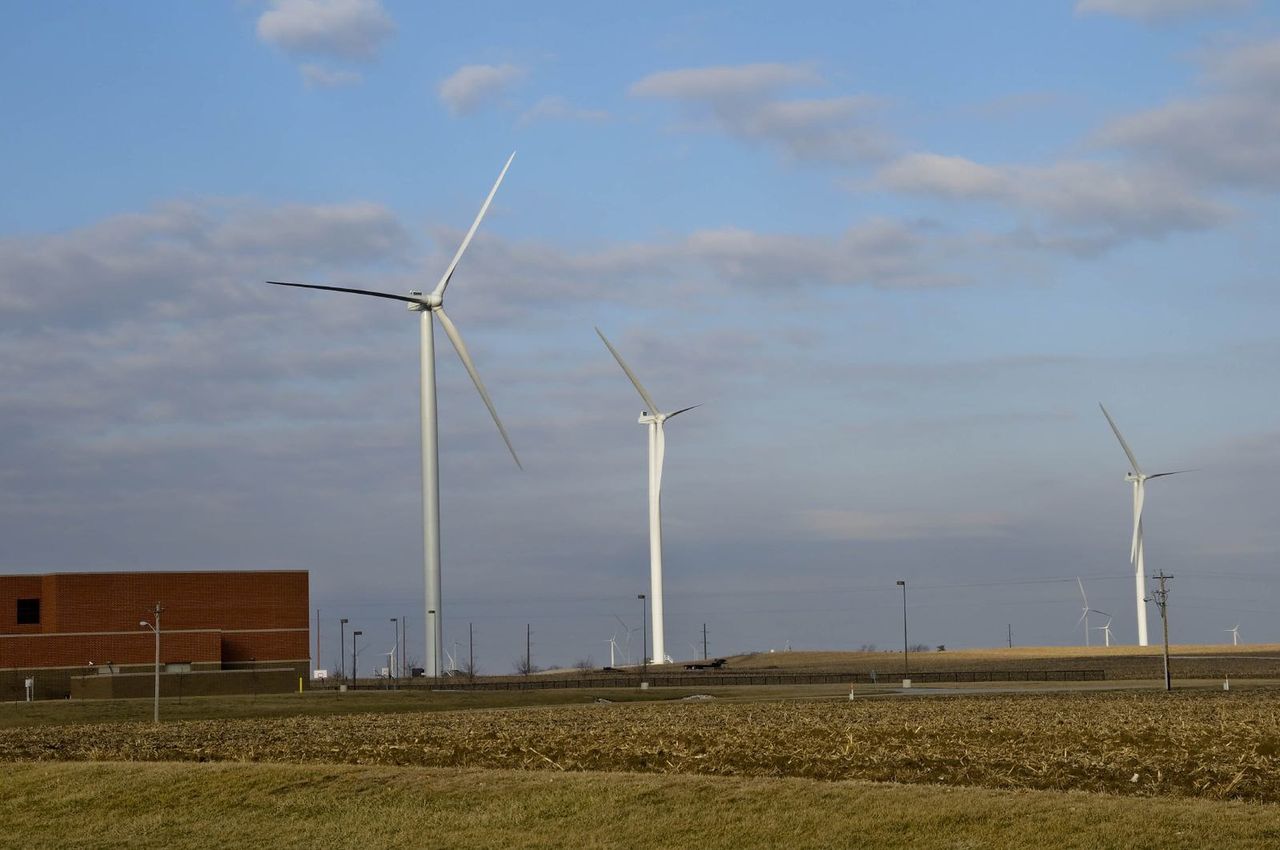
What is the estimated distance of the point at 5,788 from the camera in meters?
33.8

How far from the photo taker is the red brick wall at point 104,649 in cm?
10575

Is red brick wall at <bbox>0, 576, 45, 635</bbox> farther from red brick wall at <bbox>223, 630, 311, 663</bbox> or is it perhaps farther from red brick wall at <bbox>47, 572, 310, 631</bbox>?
red brick wall at <bbox>223, 630, 311, 663</bbox>

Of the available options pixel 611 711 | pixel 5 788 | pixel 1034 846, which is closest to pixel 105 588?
pixel 611 711

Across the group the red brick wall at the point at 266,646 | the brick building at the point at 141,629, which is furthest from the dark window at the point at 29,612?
the red brick wall at the point at 266,646

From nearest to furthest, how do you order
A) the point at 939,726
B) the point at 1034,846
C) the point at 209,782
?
the point at 1034,846
the point at 209,782
the point at 939,726

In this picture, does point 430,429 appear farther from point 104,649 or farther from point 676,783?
point 676,783

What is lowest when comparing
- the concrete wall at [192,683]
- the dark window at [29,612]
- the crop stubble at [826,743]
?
the concrete wall at [192,683]

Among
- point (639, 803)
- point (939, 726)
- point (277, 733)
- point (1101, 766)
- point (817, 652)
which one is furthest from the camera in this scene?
point (817, 652)

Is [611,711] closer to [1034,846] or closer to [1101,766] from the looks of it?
[1101,766]

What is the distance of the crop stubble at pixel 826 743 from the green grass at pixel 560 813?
2.55 meters

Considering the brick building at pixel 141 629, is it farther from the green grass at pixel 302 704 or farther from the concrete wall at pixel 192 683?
the green grass at pixel 302 704

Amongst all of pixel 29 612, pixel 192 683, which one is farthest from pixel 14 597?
pixel 192 683

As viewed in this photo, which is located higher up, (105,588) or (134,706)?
(105,588)

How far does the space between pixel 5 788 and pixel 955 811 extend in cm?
2178
